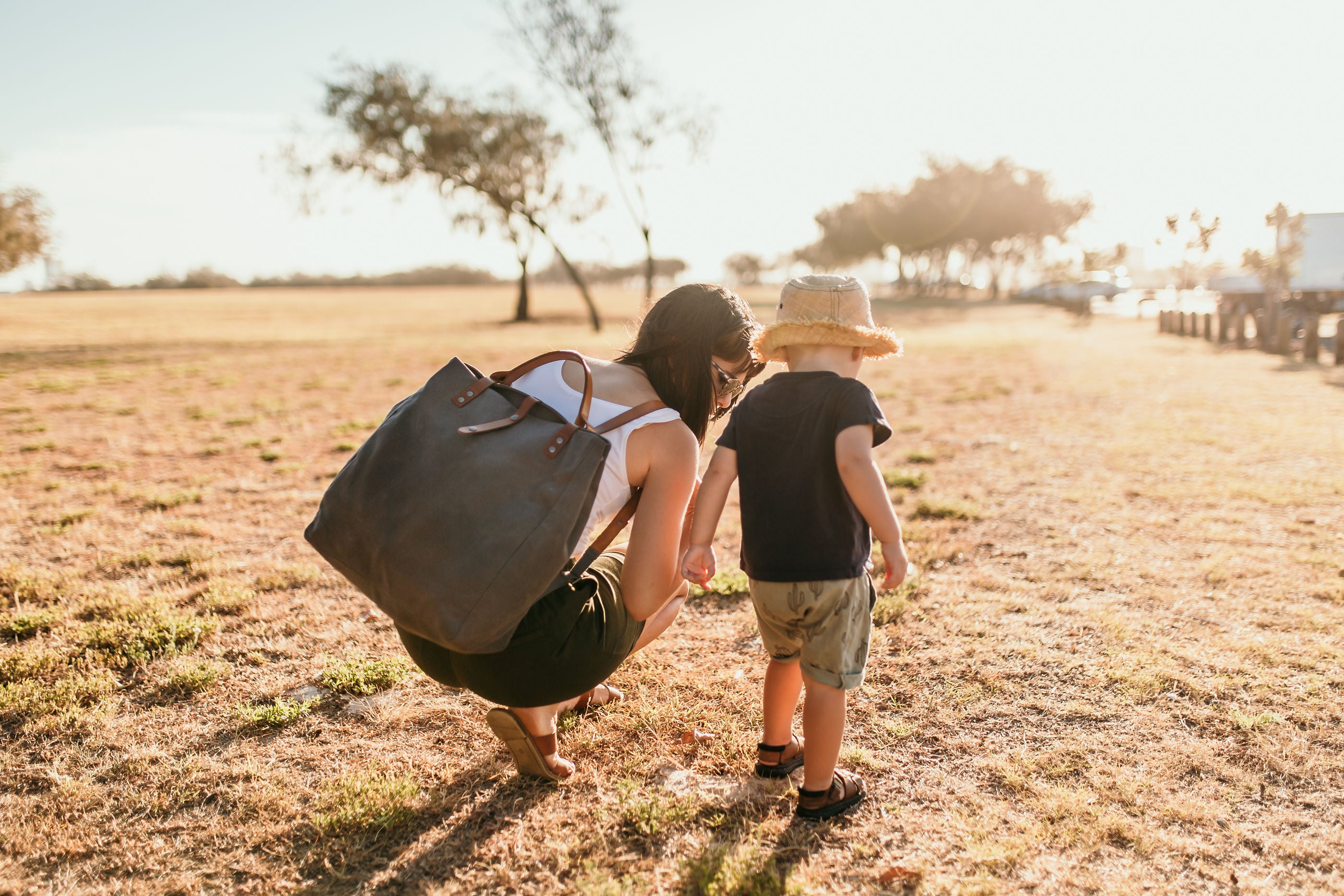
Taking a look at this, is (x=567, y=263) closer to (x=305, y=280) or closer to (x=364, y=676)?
(x=364, y=676)

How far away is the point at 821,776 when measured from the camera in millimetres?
2523

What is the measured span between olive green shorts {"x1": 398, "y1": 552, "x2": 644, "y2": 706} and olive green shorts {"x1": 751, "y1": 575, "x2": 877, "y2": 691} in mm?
477

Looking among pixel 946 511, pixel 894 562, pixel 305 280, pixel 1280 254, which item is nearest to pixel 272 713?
pixel 894 562

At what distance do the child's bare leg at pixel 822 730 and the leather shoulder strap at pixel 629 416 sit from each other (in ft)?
2.92

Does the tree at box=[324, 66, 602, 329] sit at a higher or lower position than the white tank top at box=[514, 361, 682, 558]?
higher

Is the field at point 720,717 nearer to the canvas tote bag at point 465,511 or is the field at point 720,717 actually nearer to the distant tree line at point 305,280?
the canvas tote bag at point 465,511

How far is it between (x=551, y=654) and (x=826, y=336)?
1202 millimetres

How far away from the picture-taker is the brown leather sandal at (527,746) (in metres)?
2.61

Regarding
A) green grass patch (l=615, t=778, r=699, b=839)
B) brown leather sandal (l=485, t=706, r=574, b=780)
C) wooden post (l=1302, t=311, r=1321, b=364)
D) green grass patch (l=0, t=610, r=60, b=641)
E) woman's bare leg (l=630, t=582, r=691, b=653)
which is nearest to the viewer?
green grass patch (l=615, t=778, r=699, b=839)

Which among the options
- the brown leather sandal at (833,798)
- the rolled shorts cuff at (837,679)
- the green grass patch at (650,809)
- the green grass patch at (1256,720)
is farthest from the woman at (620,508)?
the green grass patch at (1256,720)

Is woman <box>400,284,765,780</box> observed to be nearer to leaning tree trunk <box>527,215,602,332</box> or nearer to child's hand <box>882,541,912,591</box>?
child's hand <box>882,541,912,591</box>

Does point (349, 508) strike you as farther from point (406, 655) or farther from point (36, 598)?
point (36, 598)

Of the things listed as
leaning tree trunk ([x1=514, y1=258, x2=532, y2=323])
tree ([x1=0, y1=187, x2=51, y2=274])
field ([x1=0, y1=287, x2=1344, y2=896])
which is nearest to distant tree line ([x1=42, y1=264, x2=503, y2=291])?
tree ([x1=0, y1=187, x2=51, y2=274])

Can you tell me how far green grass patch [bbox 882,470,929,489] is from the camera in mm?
6559
